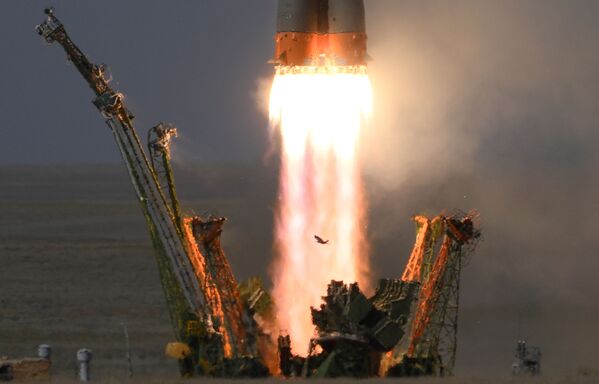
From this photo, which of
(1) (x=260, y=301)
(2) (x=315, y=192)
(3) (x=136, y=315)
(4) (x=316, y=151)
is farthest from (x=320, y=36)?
(3) (x=136, y=315)

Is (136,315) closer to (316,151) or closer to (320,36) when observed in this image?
(316,151)

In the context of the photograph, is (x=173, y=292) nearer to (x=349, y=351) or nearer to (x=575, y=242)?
(x=349, y=351)

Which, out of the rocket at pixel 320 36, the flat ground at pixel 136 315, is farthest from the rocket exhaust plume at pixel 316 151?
the flat ground at pixel 136 315

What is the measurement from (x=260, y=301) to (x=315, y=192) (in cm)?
619

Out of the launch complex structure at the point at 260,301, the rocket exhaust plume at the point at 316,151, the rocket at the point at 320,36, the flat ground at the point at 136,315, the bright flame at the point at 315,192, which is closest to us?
the launch complex structure at the point at 260,301

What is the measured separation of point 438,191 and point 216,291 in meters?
29.2

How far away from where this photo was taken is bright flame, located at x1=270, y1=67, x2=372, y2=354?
79.1 metres

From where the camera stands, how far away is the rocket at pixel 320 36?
7738cm

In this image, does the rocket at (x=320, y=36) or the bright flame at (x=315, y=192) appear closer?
the rocket at (x=320, y=36)

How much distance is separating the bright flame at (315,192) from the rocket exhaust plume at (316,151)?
0.10ft

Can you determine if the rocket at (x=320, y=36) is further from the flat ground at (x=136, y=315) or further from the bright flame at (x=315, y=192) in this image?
the flat ground at (x=136, y=315)

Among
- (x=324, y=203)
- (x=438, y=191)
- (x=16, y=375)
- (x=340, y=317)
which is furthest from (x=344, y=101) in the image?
(x=438, y=191)

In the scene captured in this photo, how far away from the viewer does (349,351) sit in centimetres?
7400

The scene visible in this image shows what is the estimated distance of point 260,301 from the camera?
253 ft
